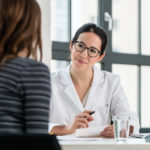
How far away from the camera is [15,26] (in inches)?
38.5

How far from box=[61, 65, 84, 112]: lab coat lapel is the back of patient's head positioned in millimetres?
1435

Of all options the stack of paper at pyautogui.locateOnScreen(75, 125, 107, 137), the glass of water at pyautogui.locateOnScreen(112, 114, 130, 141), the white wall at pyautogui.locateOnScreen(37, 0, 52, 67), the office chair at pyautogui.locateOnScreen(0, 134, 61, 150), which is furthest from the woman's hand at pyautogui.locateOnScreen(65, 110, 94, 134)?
the office chair at pyautogui.locateOnScreen(0, 134, 61, 150)

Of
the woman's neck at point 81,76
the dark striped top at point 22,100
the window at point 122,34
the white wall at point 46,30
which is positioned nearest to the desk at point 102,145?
the dark striped top at point 22,100

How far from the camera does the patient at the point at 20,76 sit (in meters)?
0.93

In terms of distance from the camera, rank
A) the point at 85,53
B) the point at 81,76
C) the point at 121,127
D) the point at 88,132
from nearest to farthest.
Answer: the point at 121,127 < the point at 88,132 < the point at 85,53 < the point at 81,76

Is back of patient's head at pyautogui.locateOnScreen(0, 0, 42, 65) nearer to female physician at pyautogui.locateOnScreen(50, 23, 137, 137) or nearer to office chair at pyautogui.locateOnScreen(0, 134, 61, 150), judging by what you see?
office chair at pyautogui.locateOnScreen(0, 134, 61, 150)

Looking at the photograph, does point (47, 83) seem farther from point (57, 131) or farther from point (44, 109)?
point (57, 131)

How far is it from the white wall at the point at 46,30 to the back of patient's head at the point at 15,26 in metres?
1.90

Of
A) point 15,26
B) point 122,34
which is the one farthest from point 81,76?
point 15,26

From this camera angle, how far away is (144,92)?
12.4ft

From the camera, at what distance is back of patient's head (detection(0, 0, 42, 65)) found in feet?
3.19

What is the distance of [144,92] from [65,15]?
1.25m

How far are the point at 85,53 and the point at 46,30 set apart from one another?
0.66m

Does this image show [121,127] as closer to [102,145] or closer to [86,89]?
[102,145]
